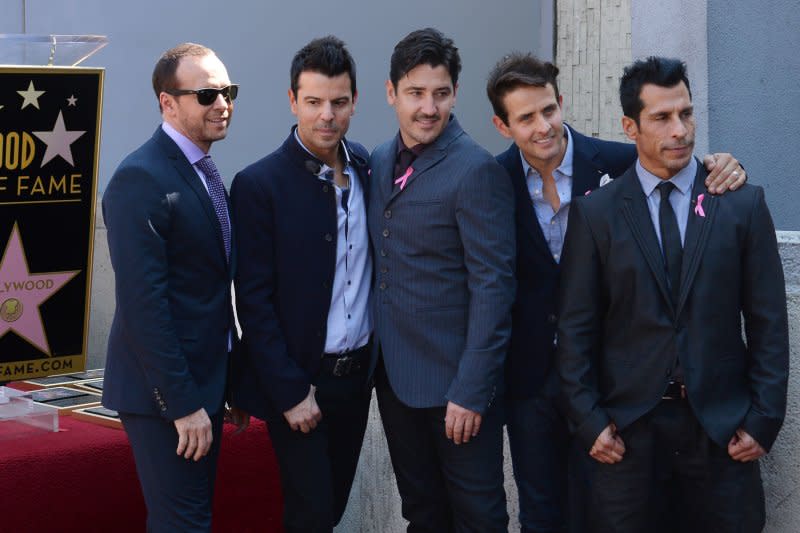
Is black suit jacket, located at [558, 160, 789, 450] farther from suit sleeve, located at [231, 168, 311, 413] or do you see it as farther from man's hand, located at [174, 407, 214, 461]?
man's hand, located at [174, 407, 214, 461]

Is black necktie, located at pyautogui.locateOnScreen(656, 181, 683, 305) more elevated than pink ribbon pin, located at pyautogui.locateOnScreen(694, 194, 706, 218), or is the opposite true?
pink ribbon pin, located at pyautogui.locateOnScreen(694, 194, 706, 218)

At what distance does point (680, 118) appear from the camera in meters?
2.86

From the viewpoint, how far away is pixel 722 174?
286 centimetres

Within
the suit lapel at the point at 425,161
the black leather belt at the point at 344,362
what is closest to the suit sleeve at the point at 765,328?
the suit lapel at the point at 425,161

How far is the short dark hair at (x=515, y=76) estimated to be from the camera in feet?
10.3

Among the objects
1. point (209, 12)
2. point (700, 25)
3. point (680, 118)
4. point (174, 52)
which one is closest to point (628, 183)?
point (680, 118)

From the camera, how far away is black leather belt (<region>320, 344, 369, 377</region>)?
10.8ft

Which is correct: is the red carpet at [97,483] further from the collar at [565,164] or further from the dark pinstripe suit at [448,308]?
the collar at [565,164]

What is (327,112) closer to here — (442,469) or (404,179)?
(404,179)

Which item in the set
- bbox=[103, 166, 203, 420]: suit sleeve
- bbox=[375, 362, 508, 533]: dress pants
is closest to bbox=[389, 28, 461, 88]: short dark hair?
bbox=[103, 166, 203, 420]: suit sleeve

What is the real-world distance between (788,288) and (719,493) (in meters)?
0.65

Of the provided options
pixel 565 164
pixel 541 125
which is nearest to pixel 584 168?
pixel 565 164

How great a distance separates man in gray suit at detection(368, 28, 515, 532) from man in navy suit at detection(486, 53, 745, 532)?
10 cm

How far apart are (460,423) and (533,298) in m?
0.42
